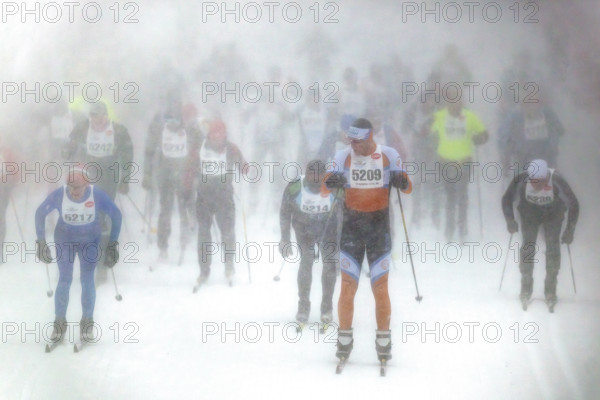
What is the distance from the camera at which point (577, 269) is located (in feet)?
14.4

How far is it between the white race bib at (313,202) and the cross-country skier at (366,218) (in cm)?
11

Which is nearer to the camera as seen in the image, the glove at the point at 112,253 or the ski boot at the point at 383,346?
the ski boot at the point at 383,346

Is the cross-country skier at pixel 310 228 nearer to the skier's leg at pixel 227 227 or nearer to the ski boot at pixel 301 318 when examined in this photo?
the ski boot at pixel 301 318

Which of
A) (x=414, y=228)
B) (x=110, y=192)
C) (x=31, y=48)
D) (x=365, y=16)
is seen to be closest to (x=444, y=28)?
(x=365, y=16)

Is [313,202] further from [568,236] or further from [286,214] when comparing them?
[568,236]

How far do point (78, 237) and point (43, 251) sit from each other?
0.25 m

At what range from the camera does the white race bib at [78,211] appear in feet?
14.3

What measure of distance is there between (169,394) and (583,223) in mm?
2724

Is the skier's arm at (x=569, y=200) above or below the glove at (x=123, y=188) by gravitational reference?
below

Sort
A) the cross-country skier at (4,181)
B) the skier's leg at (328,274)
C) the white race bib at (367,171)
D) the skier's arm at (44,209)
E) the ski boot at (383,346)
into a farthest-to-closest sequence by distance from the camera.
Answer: the cross-country skier at (4,181)
the skier's arm at (44,209)
the skier's leg at (328,274)
the ski boot at (383,346)
the white race bib at (367,171)

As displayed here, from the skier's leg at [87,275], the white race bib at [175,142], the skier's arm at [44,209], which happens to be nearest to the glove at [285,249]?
the white race bib at [175,142]

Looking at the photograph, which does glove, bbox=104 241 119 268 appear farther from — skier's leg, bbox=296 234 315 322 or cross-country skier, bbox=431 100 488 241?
cross-country skier, bbox=431 100 488 241

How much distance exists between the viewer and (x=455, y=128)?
4340 millimetres

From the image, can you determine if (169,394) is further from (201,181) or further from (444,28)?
(444,28)
